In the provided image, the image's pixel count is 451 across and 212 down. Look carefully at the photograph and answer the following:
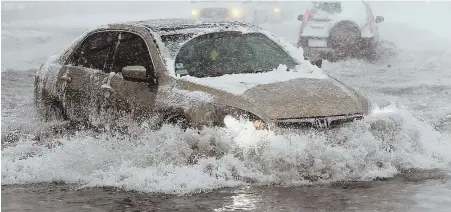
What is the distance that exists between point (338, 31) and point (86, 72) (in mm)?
9741

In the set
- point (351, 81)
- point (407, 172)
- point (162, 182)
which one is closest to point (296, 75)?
point (407, 172)

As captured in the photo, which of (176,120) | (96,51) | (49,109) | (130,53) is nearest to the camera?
(176,120)

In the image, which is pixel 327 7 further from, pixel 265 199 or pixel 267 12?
pixel 267 12

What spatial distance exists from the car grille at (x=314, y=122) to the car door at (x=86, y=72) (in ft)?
7.27

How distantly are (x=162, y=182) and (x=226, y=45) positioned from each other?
1916 mm

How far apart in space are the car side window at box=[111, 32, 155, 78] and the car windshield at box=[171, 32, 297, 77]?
0.38m

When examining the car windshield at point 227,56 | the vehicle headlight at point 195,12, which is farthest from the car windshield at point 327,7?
the vehicle headlight at point 195,12

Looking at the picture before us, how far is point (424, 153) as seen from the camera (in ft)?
23.4

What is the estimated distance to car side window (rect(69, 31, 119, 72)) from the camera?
25.8ft

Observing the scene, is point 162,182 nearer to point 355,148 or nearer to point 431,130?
point 355,148

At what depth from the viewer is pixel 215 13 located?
27.6 m

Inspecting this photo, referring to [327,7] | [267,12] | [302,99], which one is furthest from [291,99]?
[267,12]

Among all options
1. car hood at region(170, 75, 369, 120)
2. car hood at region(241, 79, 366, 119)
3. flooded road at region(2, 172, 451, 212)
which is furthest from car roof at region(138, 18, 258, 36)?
flooded road at region(2, 172, 451, 212)

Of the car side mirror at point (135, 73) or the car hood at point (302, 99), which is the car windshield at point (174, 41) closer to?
the car side mirror at point (135, 73)
